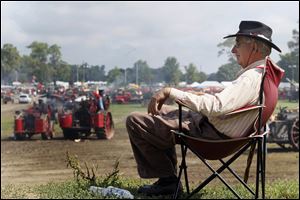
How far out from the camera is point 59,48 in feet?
7.70

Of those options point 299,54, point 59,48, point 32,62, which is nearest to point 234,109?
point 59,48

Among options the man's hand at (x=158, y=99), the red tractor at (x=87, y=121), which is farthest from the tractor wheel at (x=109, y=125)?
the man's hand at (x=158, y=99)

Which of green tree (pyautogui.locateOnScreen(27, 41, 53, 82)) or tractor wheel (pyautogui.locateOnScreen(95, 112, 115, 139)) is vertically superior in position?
green tree (pyautogui.locateOnScreen(27, 41, 53, 82))

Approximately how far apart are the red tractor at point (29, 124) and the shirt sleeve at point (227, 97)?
471 inches

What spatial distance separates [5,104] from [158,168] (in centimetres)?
3688

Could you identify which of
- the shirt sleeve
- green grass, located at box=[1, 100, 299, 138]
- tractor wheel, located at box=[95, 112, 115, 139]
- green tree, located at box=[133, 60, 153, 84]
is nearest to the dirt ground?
tractor wheel, located at box=[95, 112, 115, 139]

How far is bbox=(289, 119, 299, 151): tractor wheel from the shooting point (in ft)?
42.8

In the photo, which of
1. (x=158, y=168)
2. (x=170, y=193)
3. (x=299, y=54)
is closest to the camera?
(x=158, y=168)

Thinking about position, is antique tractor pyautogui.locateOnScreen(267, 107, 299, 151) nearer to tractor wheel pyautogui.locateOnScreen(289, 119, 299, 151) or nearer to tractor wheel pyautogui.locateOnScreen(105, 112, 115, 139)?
tractor wheel pyautogui.locateOnScreen(289, 119, 299, 151)

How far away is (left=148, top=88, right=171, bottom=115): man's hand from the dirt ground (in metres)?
0.45

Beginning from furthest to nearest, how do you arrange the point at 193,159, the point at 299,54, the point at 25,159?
the point at 193,159, the point at 25,159, the point at 299,54

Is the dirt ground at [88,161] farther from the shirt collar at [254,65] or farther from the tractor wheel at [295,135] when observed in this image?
the shirt collar at [254,65]

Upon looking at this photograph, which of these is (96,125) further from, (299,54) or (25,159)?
(25,159)

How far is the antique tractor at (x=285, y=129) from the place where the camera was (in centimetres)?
1305
